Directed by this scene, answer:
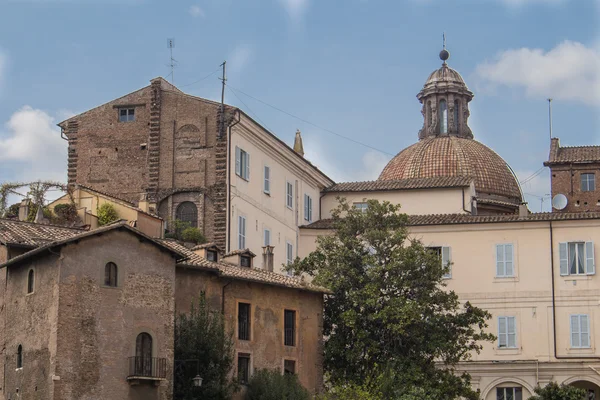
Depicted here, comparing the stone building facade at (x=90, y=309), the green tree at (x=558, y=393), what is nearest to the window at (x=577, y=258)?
the green tree at (x=558, y=393)

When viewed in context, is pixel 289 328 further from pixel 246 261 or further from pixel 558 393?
pixel 558 393

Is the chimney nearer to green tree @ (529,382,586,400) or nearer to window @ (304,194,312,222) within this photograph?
window @ (304,194,312,222)

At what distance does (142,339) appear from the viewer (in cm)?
4603

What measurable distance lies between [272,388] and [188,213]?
1578 centimetres

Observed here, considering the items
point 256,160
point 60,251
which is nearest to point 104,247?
point 60,251

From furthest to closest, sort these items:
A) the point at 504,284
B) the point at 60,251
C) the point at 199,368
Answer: the point at 504,284
the point at 199,368
the point at 60,251

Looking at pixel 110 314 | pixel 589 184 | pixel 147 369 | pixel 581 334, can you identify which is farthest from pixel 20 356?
pixel 589 184

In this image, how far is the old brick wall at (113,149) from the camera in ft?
213

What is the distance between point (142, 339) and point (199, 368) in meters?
2.61

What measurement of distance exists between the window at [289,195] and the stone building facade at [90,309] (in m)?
19.2

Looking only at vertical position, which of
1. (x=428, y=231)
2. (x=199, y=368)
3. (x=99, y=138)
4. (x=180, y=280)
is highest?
(x=99, y=138)

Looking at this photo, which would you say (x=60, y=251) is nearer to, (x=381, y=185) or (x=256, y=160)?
(x=256, y=160)

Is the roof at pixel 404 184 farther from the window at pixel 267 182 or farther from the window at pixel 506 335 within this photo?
the window at pixel 506 335

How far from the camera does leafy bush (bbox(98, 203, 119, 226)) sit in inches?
2299
